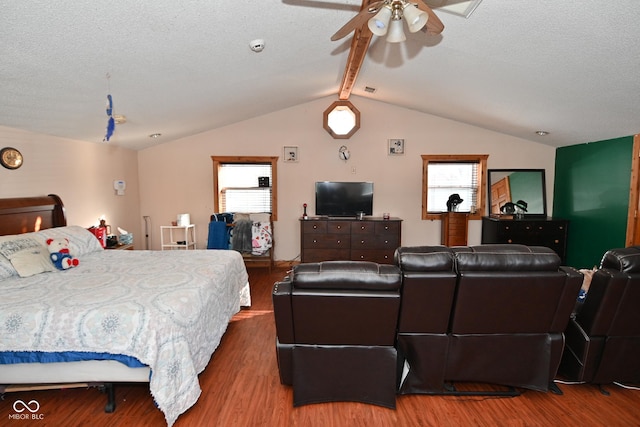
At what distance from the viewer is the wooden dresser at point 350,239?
5117 millimetres

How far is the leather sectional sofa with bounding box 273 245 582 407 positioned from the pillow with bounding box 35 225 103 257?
2.53 meters

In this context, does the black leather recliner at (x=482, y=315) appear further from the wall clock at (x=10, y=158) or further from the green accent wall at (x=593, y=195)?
the wall clock at (x=10, y=158)

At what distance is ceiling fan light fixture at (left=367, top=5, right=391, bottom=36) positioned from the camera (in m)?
1.93


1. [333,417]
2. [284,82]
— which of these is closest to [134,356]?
[333,417]

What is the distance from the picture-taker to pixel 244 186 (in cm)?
571

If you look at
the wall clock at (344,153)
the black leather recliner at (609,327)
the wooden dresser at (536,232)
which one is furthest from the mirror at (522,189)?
the black leather recliner at (609,327)

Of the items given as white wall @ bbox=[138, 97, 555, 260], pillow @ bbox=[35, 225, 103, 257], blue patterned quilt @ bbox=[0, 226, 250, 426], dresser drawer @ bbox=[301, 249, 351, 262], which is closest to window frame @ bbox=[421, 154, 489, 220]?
white wall @ bbox=[138, 97, 555, 260]

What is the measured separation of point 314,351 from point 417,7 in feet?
7.03

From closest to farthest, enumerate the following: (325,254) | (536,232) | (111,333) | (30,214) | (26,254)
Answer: (111,333), (26,254), (30,214), (536,232), (325,254)

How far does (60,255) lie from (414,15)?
3343 mm

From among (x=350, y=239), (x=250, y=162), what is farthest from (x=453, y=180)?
(x=250, y=162)

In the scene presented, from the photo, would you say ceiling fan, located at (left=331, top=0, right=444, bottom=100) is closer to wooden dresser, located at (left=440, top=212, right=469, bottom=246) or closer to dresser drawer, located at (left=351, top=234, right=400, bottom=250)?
dresser drawer, located at (left=351, top=234, right=400, bottom=250)

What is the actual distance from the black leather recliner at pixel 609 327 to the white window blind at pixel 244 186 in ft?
15.0

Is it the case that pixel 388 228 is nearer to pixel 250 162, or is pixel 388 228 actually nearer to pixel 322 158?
pixel 322 158
